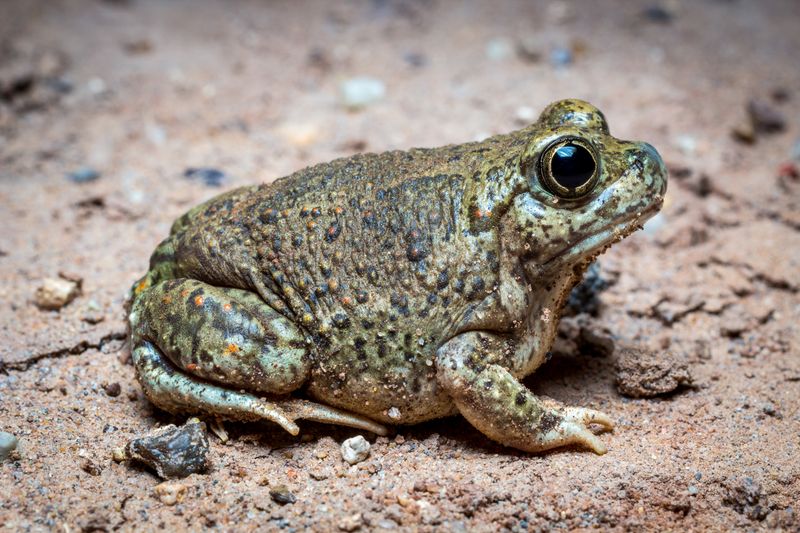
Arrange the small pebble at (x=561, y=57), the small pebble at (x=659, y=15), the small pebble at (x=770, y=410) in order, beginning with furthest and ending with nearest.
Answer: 1. the small pebble at (x=659, y=15)
2. the small pebble at (x=561, y=57)
3. the small pebble at (x=770, y=410)

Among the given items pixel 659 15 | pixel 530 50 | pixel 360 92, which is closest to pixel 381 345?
pixel 360 92

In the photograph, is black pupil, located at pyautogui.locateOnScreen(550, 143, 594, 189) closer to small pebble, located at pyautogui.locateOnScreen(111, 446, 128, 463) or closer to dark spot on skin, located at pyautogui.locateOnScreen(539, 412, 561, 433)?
dark spot on skin, located at pyautogui.locateOnScreen(539, 412, 561, 433)

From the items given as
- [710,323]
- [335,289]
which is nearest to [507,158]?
[335,289]

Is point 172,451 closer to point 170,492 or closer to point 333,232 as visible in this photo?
point 170,492

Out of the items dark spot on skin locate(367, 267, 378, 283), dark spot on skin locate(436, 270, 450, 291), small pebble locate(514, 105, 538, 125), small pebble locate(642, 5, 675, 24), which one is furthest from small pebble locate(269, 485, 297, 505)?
small pebble locate(642, 5, 675, 24)

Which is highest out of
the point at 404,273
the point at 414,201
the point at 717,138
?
the point at 717,138

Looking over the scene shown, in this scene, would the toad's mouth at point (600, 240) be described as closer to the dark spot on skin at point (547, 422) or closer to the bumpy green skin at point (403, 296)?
the bumpy green skin at point (403, 296)

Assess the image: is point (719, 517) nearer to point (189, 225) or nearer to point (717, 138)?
point (189, 225)

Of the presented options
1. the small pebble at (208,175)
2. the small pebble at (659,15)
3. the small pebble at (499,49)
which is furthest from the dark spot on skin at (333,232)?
the small pebble at (659,15)
